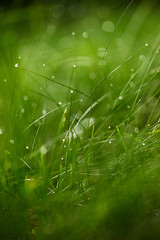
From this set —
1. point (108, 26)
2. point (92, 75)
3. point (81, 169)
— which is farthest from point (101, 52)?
point (81, 169)

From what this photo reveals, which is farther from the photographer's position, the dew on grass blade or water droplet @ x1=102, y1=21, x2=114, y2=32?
water droplet @ x1=102, y1=21, x2=114, y2=32

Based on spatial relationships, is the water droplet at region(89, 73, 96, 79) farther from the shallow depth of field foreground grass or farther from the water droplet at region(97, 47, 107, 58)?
the water droplet at region(97, 47, 107, 58)

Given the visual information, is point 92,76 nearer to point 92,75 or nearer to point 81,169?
point 92,75

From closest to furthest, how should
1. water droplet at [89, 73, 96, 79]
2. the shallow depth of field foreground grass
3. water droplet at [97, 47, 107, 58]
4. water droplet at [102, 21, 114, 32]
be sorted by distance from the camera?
the shallow depth of field foreground grass < water droplet at [89, 73, 96, 79] < water droplet at [97, 47, 107, 58] < water droplet at [102, 21, 114, 32]

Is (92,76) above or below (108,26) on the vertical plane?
below

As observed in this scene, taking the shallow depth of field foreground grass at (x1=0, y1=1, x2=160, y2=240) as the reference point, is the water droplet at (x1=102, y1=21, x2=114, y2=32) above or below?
A: above

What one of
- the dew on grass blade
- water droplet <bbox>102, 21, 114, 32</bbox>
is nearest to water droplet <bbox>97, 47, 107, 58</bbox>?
the dew on grass blade

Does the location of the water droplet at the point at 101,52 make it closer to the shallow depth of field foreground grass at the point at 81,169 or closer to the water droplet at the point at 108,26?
the shallow depth of field foreground grass at the point at 81,169

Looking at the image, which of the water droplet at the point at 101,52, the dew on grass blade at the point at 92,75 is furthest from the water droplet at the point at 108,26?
the dew on grass blade at the point at 92,75

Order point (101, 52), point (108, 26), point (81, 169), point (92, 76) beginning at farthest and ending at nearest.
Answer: point (108, 26), point (101, 52), point (92, 76), point (81, 169)
